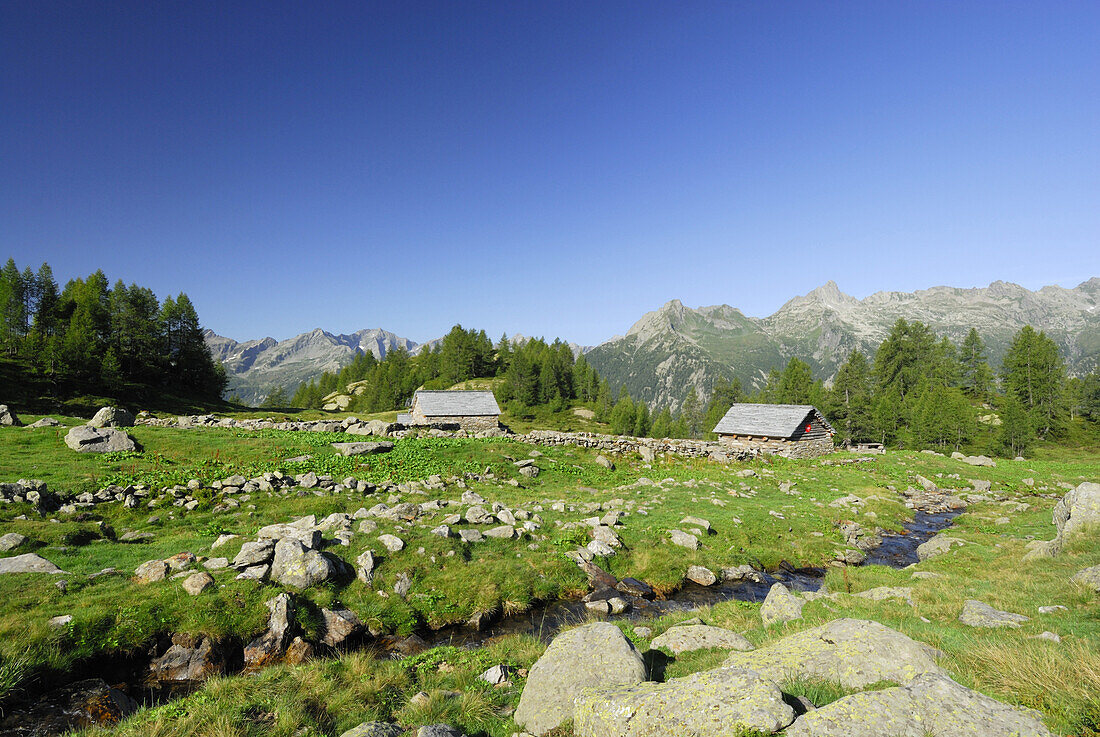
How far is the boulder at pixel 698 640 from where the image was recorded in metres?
9.47

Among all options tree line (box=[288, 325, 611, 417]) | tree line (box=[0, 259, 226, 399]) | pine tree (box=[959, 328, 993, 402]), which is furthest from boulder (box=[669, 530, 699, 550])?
pine tree (box=[959, 328, 993, 402])

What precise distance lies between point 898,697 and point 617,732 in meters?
3.33

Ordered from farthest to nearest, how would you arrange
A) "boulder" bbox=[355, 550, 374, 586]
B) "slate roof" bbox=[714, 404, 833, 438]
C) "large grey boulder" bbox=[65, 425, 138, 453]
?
"slate roof" bbox=[714, 404, 833, 438] < "large grey boulder" bbox=[65, 425, 138, 453] < "boulder" bbox=[355, 550, 374, 586]

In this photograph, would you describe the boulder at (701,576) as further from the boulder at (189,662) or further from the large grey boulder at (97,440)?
the large grey boulder at (97,440)

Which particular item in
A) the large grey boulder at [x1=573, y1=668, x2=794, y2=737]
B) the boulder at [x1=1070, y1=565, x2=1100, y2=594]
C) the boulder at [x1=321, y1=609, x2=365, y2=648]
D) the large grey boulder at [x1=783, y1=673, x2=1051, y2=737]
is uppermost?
the large grey boulder at [x1=783, y1=673, x2=1051, y2=737]

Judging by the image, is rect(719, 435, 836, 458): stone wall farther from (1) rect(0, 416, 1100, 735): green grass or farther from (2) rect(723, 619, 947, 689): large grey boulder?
(2) rect(723, 619, 947, 689): large grey boulder

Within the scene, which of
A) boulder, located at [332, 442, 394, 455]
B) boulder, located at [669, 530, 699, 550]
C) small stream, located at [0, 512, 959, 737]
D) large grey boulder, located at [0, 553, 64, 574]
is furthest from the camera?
boulder, located at [332, 442, 394, 455]

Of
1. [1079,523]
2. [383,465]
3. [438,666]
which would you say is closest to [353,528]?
[438,666]

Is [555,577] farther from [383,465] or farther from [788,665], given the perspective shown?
[383,465]

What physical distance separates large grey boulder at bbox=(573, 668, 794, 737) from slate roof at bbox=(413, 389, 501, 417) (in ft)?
180

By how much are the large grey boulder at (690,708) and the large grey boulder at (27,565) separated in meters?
16.1

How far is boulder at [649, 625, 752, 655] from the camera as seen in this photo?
947 cm

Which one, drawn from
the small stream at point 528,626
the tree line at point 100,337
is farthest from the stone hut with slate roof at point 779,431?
the tree line at point 100,337

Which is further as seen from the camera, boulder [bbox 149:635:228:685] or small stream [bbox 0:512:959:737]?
boulder [bbox 149:635:228:685]
